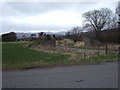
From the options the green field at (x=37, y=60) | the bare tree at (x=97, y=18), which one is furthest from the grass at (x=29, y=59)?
the bare tree at (x=97, y=18)

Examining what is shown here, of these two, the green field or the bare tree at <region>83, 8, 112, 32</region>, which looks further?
the bare tree at <region>83, 8, 112, 32</region>

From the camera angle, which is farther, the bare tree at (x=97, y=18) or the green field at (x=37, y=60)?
the bare tree at (x=97, y=18)

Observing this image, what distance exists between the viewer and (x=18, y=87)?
6.70 m

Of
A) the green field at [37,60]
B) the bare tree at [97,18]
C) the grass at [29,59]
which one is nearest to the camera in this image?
the green field at [37,60]

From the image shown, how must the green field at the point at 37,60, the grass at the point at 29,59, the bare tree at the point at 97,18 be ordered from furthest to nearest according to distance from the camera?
the bare tree at the point at 97,18, the grass at the point at 29,59, the green field at the point at 37,60

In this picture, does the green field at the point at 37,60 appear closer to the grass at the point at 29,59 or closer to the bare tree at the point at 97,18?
the grass at the point at 29,59

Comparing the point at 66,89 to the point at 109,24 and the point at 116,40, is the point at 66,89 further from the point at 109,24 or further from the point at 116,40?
the point at 109,24

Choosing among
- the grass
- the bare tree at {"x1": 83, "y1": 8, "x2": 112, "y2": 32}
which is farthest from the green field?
the bare tree at {"x1": 83, "y1": 8, "x2": 112, "y2": 32}

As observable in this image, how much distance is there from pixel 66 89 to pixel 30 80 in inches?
86.8

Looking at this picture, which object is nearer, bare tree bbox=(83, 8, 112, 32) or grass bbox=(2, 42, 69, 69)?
grass bbox=(2, 42, 69, 69)

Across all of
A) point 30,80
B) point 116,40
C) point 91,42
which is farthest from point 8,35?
point 30,80

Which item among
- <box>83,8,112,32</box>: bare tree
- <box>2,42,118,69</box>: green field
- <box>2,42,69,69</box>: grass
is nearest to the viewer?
<box>2,42,118,69</box>: green field

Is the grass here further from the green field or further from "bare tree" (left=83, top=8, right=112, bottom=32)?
"bare tree" (left=83, top=8, right=112, bottom=32)

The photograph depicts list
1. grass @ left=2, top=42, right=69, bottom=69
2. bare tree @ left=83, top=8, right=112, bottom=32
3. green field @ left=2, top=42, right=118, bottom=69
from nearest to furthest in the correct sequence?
1. green field @ left=2, top=42, right=118, bottom=69
2. grass @ left=2, top=42, right=69, bottom=69
3. bare tree @ left=83, top=8, right=112, bottom=32
